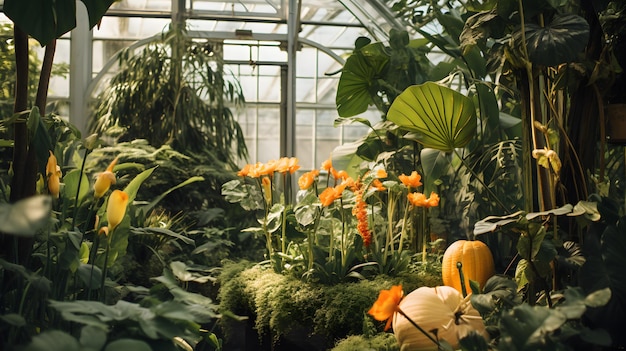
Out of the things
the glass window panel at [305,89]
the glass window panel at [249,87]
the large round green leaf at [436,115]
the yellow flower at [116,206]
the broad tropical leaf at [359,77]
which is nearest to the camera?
the yellow flower at [116,206]

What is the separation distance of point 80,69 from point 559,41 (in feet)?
15.0

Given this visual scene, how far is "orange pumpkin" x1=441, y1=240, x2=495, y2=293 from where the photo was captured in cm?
276

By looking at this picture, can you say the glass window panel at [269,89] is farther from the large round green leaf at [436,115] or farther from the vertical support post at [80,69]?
the large round green leaf at [436,115]

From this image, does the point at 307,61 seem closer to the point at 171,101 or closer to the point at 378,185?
the point at 171,101

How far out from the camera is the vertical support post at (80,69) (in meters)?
5.70

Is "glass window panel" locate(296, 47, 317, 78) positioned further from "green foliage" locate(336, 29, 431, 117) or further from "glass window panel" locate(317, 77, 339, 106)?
"green foliage" locate(336, 29, 431, 117)

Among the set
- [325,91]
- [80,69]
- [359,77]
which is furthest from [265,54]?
[359,77]

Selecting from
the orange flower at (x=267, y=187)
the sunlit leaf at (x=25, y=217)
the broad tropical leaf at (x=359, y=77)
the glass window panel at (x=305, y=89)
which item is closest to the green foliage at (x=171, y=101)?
the glass window panel at (x=305, y=89)

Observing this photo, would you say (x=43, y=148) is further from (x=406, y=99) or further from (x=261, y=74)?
(x=261, y=74)

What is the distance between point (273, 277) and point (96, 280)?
1584mm

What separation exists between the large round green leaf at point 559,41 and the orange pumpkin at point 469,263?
0.94 m

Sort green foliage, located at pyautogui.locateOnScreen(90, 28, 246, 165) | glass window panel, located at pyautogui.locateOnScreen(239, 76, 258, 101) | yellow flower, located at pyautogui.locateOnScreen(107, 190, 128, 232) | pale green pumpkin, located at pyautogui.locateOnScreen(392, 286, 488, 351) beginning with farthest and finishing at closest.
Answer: glass window panel, located at pyautogui.locateOnScreen(239, 76, 258, 101) → green foliage, located at pyautogui.locateOnScreen(90, 28, 246, 165) → pale green pumpkin, located at pyautogui.locateOnScreen(392, 286, 488, 351) → yellow flower, located at pyautogui.locateOnScreen(107, 190, 128, 232)

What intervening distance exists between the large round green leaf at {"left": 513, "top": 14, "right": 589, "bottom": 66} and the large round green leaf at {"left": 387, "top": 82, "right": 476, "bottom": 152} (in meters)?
0.46

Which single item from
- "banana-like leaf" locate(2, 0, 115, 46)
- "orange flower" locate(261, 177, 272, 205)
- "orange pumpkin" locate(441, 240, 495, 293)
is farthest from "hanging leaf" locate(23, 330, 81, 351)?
"orange flower" locate(261, 177, 272, 205)
